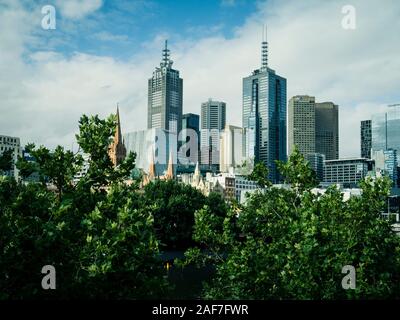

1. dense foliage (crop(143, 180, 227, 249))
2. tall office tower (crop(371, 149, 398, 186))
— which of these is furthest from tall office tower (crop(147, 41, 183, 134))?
dense foliage (crop(143, 180, 227, 249))

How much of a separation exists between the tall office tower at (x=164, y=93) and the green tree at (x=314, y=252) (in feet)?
5.77

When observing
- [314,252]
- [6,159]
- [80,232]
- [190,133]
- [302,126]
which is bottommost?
[314,252]

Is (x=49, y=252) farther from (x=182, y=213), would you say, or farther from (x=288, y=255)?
(x=182, y=213)

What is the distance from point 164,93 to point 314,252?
11.7ft

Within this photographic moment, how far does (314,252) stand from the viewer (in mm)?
5117

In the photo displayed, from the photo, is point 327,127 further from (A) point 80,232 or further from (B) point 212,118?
(A) point 80,232

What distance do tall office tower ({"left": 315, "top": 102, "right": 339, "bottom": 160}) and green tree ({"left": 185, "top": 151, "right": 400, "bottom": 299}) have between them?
1.16m

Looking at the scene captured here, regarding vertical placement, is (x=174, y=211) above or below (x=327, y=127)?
below

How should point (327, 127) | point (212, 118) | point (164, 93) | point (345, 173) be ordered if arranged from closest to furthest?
point (164, 93), point (327, 127), point (212, 118), point (345, 173)

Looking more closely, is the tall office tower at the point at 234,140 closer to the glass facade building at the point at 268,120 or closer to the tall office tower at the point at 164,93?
the glass facade building at the point at 268,120

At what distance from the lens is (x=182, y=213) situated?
1067 inches

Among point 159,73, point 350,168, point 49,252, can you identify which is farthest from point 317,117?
point 350,168

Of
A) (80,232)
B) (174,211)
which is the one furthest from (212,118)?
(174,211)
